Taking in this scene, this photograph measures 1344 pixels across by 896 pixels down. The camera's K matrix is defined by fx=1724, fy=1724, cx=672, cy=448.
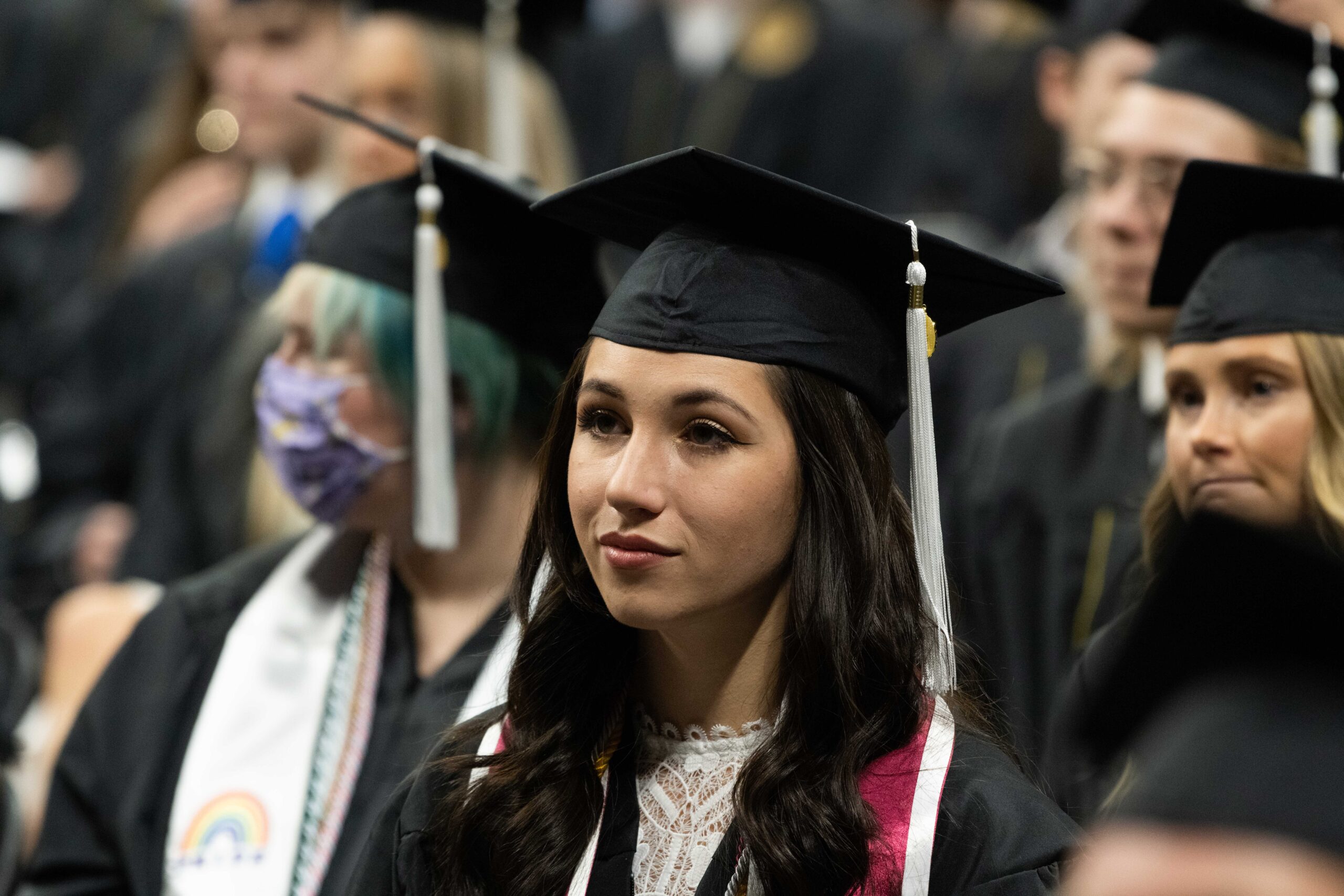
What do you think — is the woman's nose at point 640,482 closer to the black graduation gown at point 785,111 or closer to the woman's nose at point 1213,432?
the woman's nose at point 1213,432

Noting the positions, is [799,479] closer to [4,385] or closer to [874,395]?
[874,395]

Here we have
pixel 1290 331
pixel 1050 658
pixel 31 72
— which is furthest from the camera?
pixel 31 72

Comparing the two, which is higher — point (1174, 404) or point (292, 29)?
point (292, 29)

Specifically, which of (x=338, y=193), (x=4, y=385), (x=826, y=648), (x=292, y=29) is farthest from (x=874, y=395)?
(x=4, y=385)

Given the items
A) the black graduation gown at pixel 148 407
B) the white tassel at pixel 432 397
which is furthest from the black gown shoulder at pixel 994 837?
the black graduation gown at pixel 148 407

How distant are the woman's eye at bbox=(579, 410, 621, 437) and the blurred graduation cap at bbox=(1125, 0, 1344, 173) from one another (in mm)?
1730

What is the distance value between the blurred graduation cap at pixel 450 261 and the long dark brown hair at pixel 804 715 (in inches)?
37.6

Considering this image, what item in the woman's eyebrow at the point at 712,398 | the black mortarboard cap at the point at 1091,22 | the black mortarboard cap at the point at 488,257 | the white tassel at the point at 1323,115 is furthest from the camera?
the black mortarboard cap at the point at 1091,22

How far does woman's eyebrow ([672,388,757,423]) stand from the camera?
7.09 ft

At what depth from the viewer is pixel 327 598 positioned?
3.39 m

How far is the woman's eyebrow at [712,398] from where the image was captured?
2.16m

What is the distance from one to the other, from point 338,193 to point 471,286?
1.71m

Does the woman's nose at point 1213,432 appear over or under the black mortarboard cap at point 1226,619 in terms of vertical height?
over

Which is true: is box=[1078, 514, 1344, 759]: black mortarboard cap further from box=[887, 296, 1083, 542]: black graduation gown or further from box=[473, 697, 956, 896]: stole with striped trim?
box=[887, 296, 1083, 542]: black graduation gown
